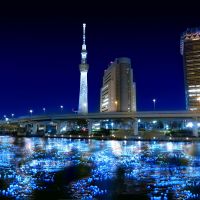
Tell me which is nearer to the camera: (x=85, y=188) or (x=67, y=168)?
(x=85, y=188)

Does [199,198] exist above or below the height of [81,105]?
below

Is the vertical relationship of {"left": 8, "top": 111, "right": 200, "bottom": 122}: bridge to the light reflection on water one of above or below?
above

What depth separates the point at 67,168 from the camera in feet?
127

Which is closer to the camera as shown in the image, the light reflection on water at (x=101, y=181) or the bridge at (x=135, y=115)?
the light reflection on water at (x=101, y=181)

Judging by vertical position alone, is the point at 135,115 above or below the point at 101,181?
above

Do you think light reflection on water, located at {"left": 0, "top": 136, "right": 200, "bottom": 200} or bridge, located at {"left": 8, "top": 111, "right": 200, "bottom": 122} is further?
bridge, located at {"left": 8, "top": 111, "right": 200, "bottom": 122}

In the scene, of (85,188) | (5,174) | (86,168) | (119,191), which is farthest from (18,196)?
(86,168)

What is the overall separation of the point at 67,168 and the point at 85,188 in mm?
12333

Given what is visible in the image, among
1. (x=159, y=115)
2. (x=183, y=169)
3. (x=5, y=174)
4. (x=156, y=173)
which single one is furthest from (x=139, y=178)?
(x=159, y=115)

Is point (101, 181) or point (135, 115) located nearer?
point (101, 181)

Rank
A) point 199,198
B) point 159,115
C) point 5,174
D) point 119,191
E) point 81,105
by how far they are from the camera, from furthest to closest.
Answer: point 81,105, point 159,115, point 5,174, point 119,191, point 199,198

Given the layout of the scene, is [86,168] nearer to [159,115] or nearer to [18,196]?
[18,196]

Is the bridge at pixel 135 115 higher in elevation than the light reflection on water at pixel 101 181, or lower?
higher

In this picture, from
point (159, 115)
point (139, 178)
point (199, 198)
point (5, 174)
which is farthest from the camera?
point (159, 115)
